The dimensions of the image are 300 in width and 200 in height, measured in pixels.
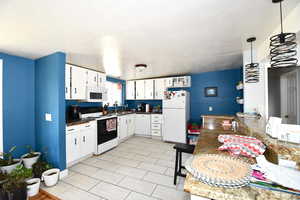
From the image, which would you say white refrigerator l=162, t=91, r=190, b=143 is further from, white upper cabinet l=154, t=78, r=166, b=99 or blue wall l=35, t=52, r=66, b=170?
blue wall l=35, t=52, r=66, b=170

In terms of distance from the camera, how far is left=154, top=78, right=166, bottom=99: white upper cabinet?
456 cm

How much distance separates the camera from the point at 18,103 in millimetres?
2381

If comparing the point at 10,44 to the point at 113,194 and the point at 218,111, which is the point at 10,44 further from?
the point at 218,111

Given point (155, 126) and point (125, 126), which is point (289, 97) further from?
point (125, 126)

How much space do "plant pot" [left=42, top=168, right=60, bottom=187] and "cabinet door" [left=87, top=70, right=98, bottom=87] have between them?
1.98 m

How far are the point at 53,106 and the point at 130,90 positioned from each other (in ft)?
10.2

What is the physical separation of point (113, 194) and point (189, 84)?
3686 millimetres

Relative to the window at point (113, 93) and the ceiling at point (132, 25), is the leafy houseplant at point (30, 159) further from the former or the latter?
the window at point (113, 93)

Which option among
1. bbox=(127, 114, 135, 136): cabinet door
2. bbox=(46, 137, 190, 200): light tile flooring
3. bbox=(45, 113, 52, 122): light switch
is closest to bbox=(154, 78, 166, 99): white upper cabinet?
bbox=(127, 114, 135, 136): cabinet door

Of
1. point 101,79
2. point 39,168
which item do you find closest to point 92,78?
point 101,79

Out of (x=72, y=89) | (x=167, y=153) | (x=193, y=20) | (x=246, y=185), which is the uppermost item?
(x=193, y=20)

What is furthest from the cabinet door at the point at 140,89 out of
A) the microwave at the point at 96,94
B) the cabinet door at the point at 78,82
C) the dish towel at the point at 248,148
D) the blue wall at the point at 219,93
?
the dish towel at the point at 248,148

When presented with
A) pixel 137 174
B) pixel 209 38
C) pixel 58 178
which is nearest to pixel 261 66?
pixel 209 38

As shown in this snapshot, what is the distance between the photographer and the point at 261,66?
217 centimetres
